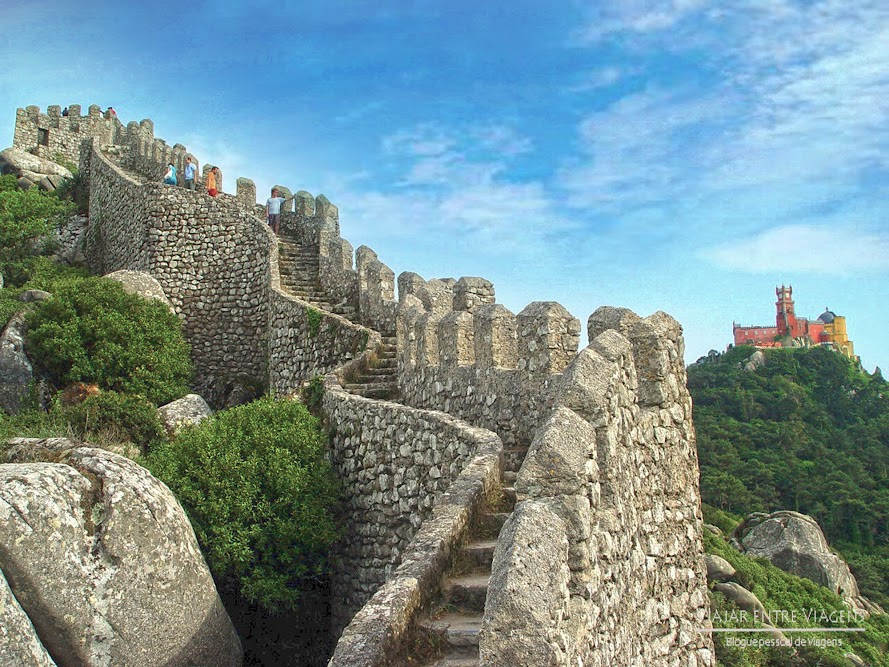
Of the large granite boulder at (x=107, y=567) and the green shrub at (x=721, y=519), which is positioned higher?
the large granite boulder at (x=107, y=567)

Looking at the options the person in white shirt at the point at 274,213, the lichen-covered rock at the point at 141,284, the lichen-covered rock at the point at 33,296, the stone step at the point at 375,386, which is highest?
the person in white shirt at the point at 274,213

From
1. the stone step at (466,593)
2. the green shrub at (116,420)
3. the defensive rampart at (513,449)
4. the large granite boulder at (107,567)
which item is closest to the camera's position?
the defensive rampart at (513,449)

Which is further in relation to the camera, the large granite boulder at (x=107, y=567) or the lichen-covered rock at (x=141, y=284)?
the lichen-covered rock at (x=141, y=284)

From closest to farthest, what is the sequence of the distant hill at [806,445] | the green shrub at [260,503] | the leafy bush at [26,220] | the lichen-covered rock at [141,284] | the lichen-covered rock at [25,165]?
the green shrub at [260,503]
the lichen-covered rock at [141,284]
the leafy bush at [26,220]
the lichen-covered rock at [25,165]
the distant hill at [806,445]

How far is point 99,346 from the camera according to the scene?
1524 centimetres

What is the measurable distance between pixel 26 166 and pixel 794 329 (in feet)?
231

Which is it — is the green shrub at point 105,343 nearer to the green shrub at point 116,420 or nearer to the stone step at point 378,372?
the green shrub at point 116,420

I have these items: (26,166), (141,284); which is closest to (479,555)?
(141,284)

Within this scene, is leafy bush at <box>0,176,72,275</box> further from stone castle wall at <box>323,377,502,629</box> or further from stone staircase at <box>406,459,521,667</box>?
stone staircase at <box>406,459,521,667</box>

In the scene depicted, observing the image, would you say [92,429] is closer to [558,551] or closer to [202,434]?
[202,434]

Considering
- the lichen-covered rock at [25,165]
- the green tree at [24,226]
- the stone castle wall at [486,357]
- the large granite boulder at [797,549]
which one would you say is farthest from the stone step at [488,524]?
the lichen-covered rock at [25,165]

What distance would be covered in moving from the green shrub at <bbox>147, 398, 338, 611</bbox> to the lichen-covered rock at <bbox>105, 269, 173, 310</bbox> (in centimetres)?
799

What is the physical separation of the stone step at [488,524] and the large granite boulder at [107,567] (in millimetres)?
4109

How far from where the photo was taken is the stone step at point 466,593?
18.9ft
